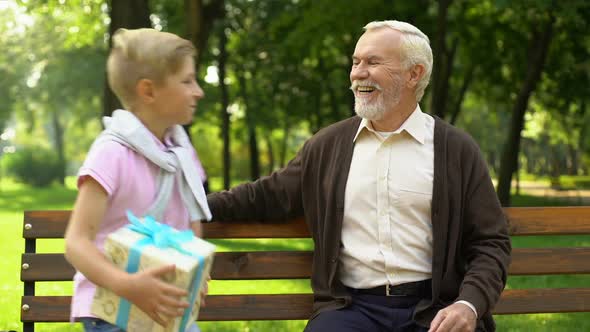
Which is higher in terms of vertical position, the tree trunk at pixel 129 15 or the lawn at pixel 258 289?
the tree trunk at pixel 129 15

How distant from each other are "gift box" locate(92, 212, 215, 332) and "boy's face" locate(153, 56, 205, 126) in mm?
340

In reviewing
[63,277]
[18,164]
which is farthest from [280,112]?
[63,277]

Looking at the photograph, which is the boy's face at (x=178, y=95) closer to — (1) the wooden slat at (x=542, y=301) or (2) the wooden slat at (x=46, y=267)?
(2) the wooden slat at (x=46, y=267)

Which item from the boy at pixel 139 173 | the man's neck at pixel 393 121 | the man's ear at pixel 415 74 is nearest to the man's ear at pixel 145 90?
the boy at pixel 139 173

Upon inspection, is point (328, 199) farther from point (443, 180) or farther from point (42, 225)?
point (42, 225)

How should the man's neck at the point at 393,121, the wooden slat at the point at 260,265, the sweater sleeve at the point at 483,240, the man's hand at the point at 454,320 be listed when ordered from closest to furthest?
the man's hand at the point at 454,320 → the sweater sleeve at the point at 483,240 → the man's neck at the point at 393,121 → the wooden slat at the point at 260,265

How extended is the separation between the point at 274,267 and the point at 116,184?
185 cm

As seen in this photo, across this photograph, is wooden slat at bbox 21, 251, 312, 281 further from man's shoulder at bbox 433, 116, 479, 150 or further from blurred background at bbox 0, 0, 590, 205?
blurred background at bbox 0, 0, 590, 205

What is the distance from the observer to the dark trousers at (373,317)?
3922 mm

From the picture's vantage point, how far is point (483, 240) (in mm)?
3922

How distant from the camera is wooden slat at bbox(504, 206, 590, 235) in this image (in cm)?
459

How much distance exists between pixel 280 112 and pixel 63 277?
31.1 m

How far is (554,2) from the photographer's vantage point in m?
16.2

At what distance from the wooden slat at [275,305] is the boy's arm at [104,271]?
1.80m
